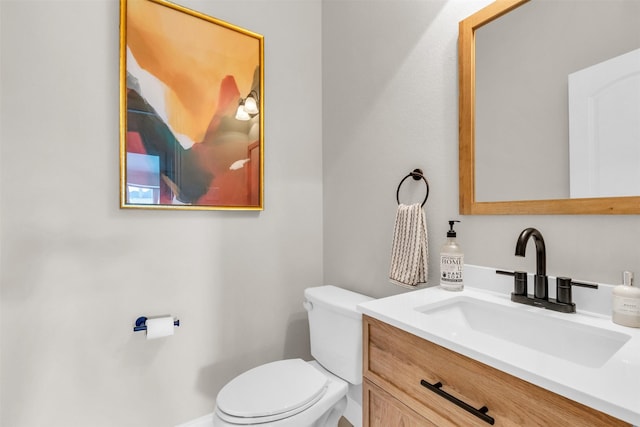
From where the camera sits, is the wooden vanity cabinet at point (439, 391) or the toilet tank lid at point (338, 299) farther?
the toilet tank lid at point (338, 299)

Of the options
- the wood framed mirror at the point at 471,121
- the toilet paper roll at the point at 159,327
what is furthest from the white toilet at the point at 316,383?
the wood framed mirror at the point at 471,121

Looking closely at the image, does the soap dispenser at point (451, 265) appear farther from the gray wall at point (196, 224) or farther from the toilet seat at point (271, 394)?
the toilet seat at point (271, 394)

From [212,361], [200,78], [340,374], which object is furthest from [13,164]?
[340,374]

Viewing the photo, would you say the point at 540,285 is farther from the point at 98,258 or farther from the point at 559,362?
the point at 98,258

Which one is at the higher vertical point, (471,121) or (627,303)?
(471,121)

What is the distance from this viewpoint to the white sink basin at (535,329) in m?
0.71

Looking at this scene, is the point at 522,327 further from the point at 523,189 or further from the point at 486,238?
the point at 523,189

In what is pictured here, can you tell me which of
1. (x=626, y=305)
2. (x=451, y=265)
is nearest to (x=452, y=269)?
(x=451, y=265)

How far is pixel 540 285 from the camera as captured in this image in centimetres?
86

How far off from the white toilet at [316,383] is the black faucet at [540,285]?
0.57 metres

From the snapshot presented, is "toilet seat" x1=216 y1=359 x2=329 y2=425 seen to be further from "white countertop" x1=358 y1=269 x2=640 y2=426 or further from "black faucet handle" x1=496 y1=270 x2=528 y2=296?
"black faucet handle" x1=496 y1=270 x2=528 y2=296

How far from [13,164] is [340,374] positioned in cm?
151

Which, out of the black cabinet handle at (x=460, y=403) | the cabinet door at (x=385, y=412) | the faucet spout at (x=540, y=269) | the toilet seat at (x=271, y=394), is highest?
the faucet spout at (x=540, y=269)

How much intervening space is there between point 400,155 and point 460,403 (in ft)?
3.16
